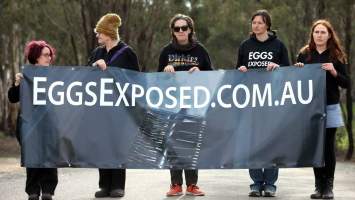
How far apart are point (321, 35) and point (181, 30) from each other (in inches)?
A: 59.5

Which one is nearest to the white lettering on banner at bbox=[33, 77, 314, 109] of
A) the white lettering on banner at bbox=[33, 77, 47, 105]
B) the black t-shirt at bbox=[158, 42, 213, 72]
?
the white lettering on banner at bbox=[33, 77, 47, 105]

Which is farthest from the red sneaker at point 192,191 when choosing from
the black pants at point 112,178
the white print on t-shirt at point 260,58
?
the white print on t-shirt at point 260,58

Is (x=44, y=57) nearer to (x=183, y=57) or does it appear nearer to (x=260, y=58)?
(x=183, y=57)

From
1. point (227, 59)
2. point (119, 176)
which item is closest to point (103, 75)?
point (119, 176)

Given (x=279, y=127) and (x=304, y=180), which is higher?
(x=279, y=127)

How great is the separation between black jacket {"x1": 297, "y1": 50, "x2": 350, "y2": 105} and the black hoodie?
0.27 m

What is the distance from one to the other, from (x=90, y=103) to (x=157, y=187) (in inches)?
97.5

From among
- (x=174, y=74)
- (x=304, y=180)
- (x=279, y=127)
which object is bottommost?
(x=304, y=180)

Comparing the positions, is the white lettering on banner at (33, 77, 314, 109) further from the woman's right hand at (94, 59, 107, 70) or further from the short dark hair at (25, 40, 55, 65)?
the short dark hair at (25, 40, 55, 65)

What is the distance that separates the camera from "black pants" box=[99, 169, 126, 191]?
8611 mm

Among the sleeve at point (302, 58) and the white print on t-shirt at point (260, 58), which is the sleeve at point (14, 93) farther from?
the sleeve at point (302, 58)

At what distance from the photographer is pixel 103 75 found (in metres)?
8.16

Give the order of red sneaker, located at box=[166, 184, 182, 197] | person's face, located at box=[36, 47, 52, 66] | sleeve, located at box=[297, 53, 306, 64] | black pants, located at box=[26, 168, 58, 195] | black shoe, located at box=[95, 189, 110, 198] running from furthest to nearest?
red sneaker, located at box=[166, 184, 182, 197] → black shoe, located at box=[95, 189, 110, 198] → sleeve, located at box=[297, 53, 306, 64] → person's face, located at box=[36, 47, 52, 66] → black pants, located at box=[26, 168, 58, 195]

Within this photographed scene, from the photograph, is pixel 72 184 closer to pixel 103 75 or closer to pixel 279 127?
pixel 103 75
